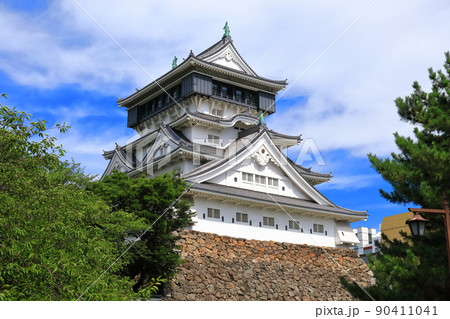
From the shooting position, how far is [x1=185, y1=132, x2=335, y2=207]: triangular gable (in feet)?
89.4

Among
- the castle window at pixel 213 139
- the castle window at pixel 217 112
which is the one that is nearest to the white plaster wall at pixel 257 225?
the castle window at pixel 213 139

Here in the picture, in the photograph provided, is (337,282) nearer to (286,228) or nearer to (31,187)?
(286,228)

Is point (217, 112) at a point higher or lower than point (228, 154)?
higher

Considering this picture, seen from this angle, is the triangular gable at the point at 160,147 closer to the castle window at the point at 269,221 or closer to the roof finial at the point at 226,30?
the castle window at the point at 269,221

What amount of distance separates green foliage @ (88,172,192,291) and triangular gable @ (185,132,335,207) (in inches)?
232

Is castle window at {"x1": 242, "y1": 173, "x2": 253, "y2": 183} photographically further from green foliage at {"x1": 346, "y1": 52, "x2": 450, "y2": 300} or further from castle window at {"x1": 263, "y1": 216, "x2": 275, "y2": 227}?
green foliage at {"x1": 346, "y1": 52, "x2": 450, "y2": 300}

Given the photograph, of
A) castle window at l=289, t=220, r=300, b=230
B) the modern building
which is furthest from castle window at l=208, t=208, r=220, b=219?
castle window at l=289, t=220, r=300, b=230

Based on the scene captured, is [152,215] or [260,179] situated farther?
[260,179]

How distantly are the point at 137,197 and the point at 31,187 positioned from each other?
10.2 meters

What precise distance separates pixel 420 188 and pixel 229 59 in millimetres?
23149

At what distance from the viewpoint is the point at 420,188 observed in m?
13.8

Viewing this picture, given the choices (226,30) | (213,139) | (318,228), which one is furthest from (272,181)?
(226,30)

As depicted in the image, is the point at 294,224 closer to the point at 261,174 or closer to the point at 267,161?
the point at 261,174
